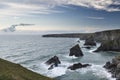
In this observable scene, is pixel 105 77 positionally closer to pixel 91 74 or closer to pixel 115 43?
pixel 91 74

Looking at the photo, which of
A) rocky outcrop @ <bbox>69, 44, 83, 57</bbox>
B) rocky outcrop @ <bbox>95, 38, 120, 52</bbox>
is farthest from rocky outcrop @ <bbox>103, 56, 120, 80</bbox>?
rocky outcrop @ <bbox>95, 38, 120, 52</bbox>

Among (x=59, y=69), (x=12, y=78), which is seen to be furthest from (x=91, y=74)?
(x=12, y=78)

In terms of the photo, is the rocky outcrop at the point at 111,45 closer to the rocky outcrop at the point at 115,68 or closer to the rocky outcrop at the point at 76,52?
the rocky outcrop at the point at 76,52

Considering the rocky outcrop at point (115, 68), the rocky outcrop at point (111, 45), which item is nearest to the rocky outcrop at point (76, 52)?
the rocky outcrop at point (111, 45)

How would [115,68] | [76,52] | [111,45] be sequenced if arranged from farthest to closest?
1. [111,45]
2. [76,52]
3. [115,68]

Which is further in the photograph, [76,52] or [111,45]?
[111,45]

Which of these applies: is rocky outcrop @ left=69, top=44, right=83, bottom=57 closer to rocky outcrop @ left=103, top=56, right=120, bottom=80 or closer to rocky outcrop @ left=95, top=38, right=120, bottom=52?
rocky outcrop @ left=95, top=38, right=120, bottom=52

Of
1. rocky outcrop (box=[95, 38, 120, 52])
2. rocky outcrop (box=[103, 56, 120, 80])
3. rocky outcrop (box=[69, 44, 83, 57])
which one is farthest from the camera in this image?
Answer: rocky outcrop (box=[95, 38, 120, 52])

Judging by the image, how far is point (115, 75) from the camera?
47.0m

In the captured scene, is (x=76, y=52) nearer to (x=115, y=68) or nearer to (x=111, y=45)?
(x=111, y=45)

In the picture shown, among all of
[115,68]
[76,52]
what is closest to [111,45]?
[76,52]

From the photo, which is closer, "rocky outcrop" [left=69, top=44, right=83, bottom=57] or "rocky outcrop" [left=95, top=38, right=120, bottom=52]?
"rocky outcrop" [left=69, top=44, right=83, bottom=57]

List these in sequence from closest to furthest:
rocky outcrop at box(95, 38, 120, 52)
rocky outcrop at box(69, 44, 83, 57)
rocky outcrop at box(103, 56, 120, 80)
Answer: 1. rocky outcrop at box(103, 56, 120, 80)
2. rocky outcrop at box(69, 44, 83, 57)
3. rocky outcrop at box(95, 38, 120, 52)

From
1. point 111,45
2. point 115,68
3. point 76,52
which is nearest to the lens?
point 115,68
